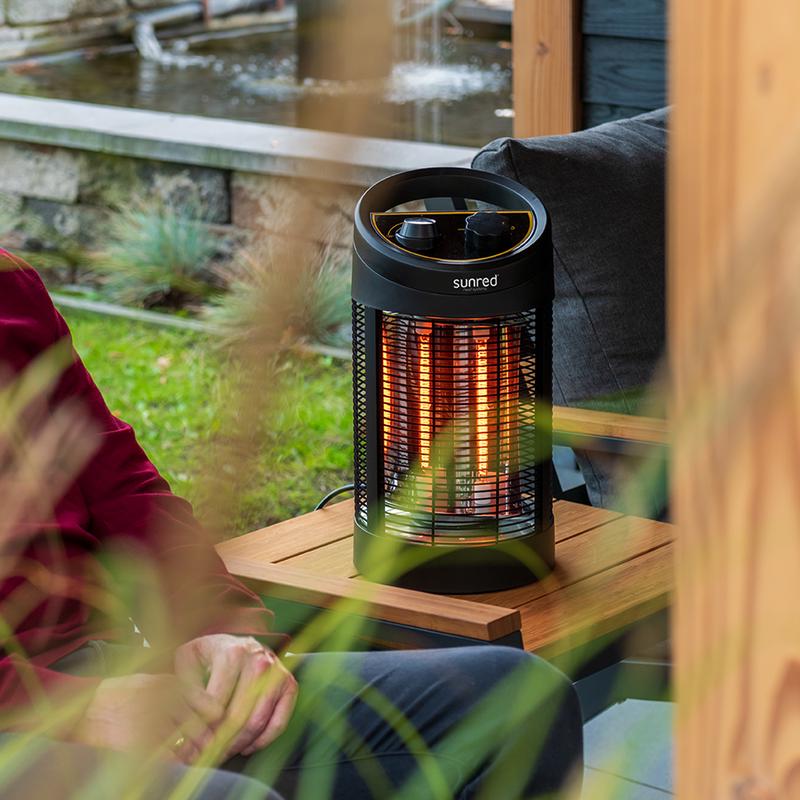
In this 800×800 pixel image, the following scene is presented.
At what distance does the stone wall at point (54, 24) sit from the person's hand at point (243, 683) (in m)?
7.80

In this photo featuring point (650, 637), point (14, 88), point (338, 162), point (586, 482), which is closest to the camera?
point (338, 162)

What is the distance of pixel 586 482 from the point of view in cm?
238

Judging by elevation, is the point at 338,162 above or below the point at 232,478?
above

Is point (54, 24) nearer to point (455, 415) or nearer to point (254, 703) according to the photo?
point (455, 415)

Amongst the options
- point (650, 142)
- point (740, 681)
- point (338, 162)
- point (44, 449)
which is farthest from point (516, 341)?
point (338, 162)

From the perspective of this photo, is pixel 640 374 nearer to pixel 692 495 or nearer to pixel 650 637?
pixel 650 637

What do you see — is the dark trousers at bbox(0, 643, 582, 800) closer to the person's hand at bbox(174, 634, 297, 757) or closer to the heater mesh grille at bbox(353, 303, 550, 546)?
the person's hand at bbox(174, 634, 297, 757)

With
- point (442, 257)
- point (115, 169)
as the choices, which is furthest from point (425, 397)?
point (115, 169)

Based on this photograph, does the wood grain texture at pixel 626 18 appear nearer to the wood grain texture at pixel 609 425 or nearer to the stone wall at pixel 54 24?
the wood grain texture at pixel 609 425

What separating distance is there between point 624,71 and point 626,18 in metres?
0.12

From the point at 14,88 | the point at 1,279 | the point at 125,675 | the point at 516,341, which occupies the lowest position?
the point at 14,88

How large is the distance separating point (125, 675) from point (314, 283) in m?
1.03

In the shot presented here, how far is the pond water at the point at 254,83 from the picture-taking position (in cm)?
678

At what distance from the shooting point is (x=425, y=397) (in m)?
1.74
